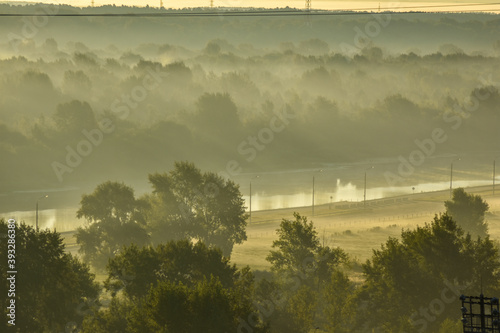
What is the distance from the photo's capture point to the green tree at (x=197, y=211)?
57.2 m

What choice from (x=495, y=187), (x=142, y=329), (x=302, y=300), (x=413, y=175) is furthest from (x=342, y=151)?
(x=142, y=329)

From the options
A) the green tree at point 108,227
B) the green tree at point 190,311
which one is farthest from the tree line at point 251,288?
the green tree at point 108,227

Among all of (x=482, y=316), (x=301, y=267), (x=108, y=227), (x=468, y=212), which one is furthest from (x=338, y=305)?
(x=468, y=212)

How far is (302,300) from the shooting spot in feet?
125

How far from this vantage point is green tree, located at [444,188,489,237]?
6531 centimetres

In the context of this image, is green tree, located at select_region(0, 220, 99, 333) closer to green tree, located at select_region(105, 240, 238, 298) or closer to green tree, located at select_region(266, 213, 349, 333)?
green tree, located at select_region(105, 240, 238, 298)

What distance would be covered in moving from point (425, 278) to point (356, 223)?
42.5 m

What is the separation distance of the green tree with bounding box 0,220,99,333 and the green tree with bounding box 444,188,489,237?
41.3 metres

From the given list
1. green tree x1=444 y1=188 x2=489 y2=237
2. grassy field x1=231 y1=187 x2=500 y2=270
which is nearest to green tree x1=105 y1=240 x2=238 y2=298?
grassy field x1=231 y1=187 x2=500 y2=270

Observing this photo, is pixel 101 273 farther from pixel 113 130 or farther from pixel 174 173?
pixel 113 130

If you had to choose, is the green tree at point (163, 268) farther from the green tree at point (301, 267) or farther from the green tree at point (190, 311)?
the green tree at point (190, 311)

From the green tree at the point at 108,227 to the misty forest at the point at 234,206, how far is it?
145mm

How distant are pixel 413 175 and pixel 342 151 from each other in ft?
81.2

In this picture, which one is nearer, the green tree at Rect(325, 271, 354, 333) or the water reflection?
the green tree at Rect(325, 271, 354, 333)
